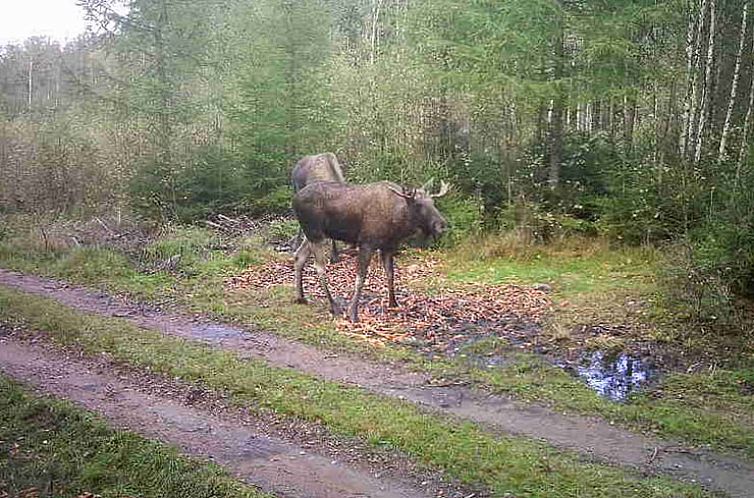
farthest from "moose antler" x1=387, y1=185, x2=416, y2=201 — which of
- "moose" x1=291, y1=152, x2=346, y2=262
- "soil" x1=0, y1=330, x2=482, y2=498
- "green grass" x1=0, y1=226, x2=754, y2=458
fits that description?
"soil" x1=0, y1=330, x2=482, y2=498

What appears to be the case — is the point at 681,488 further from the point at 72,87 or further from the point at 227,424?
the point at 72,87

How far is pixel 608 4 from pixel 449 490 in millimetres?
12436

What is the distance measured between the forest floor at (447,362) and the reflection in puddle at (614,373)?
35 millimetres

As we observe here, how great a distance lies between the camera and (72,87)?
1878 centimetres

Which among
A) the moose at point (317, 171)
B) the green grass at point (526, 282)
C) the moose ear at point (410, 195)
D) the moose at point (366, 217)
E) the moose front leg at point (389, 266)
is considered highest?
the moose at point (317, 171)

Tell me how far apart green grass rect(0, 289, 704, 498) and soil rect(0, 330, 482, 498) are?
20 cm

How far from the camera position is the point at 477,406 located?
801 cm

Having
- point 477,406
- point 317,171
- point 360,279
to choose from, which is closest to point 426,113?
point 317,171

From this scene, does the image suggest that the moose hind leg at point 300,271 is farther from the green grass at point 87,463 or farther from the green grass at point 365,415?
the green grass at point 87,463

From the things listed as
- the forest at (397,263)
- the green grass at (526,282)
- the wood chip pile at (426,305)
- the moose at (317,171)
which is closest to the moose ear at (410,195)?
the forest at (397,263)

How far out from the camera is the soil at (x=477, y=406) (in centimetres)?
650

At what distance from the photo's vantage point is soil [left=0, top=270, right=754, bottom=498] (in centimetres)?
650

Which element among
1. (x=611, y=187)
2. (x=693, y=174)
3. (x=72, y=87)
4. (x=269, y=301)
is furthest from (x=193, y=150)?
(x=693, y=174)

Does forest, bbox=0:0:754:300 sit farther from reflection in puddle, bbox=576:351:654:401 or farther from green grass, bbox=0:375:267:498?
green grass, bbox=0:375:267:498
